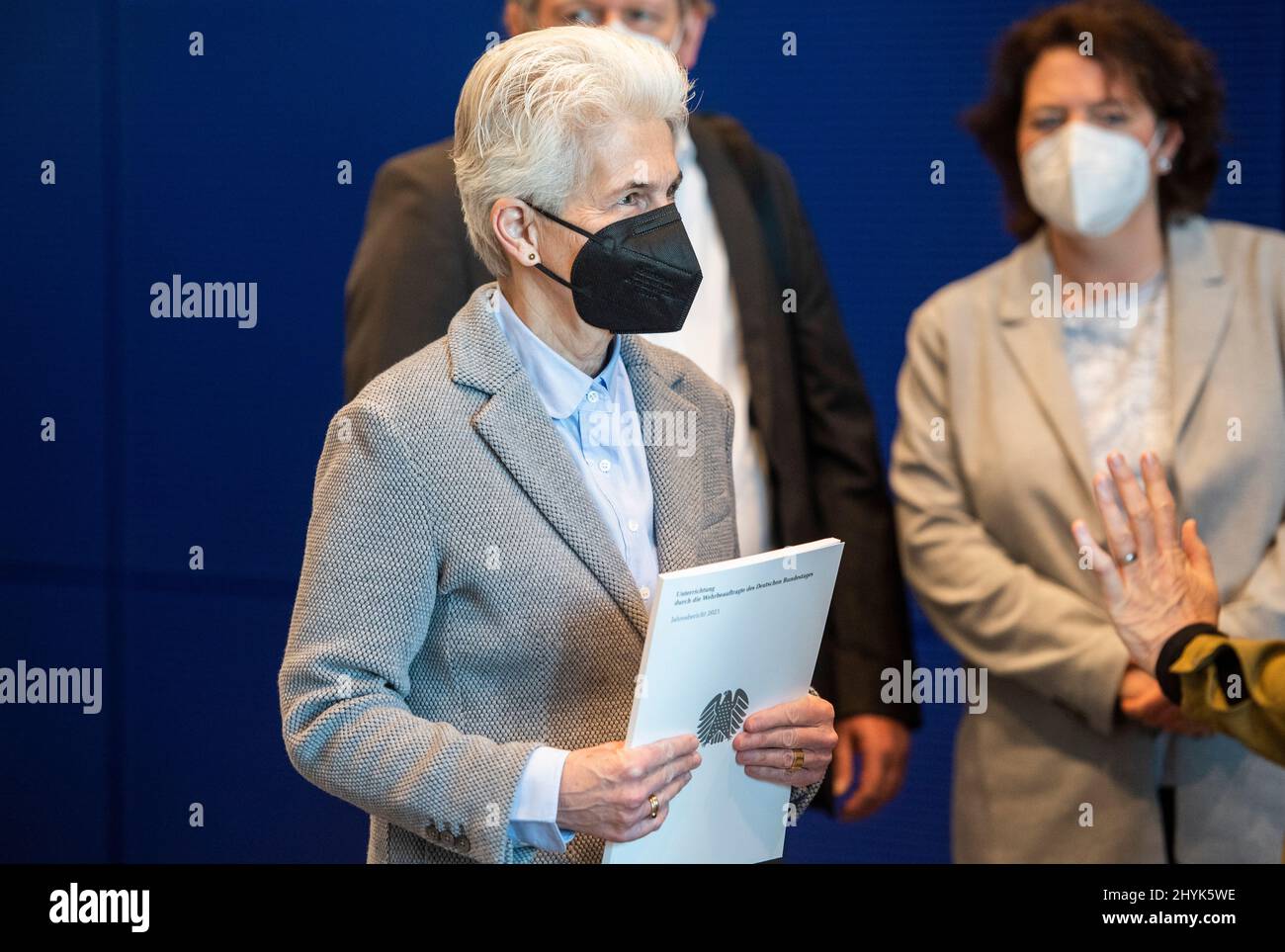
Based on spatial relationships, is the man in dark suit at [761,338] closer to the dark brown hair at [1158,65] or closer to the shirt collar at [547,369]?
the dark brown hair at [1158,65]

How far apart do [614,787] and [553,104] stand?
834mm

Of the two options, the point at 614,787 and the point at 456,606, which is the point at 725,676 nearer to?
the point at 614,787

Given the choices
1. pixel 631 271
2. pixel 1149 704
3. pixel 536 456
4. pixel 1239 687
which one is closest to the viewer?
pixel 536 456

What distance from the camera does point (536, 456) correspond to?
1.81 meters

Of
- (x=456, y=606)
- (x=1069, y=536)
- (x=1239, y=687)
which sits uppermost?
(x=1069, y=536)

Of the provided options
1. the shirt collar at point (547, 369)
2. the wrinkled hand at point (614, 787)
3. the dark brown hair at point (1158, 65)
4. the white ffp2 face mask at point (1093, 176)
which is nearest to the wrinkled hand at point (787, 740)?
the wrinkled hand at point (614, 787)

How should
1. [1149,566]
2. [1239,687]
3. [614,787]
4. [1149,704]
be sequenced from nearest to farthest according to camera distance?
[614,787] < [1239,687] < [1149,566] < [1149,704]

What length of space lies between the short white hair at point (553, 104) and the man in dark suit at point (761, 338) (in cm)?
85

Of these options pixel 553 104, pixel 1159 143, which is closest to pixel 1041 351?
pixel 1159 143

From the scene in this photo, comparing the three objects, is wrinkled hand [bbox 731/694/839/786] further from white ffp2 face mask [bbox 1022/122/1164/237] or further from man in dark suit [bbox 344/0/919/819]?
white ffp2 face mask [bbox 1022/122/1164/237]

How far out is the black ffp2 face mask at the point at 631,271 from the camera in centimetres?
190

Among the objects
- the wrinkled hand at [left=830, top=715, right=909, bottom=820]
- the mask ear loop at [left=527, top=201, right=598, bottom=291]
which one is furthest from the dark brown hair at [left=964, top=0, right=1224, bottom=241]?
the mask ear loop at [left=527, top=201, right=598, bottom=291]

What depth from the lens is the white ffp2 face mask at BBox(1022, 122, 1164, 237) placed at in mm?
2846
